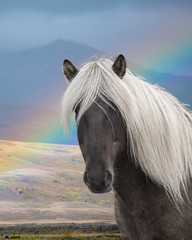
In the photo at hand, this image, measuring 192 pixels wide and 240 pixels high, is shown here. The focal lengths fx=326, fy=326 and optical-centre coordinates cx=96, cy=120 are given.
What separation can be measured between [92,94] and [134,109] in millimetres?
508

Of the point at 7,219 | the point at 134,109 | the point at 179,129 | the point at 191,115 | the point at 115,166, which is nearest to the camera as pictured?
the point at 134,109

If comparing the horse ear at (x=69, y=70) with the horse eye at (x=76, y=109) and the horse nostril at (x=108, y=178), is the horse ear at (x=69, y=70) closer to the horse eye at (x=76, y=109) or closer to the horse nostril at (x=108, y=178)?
→ the horse eye at (x=76, y=109)

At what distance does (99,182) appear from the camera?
3.26m

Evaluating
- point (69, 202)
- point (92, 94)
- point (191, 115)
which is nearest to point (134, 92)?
point (92, 94)

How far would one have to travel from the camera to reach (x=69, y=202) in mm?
122812

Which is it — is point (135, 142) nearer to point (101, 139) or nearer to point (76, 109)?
point (101, 139)

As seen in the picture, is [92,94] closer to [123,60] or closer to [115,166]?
[123,60]

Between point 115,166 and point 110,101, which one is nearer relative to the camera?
point 110,101

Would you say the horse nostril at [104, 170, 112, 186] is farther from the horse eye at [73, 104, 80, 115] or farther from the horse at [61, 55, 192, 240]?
the horse eye at [73, 104, 80, 115]

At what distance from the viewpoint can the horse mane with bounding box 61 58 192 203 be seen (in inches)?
146

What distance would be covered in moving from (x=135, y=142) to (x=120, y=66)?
3.01 ft

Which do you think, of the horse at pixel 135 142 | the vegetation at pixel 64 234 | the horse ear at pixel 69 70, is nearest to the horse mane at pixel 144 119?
the horse at pixel 135 142

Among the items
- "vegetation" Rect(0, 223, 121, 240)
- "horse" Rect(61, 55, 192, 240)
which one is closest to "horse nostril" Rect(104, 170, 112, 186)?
"horse" Rect(61, 55, 192, 240)

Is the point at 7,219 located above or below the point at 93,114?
below
